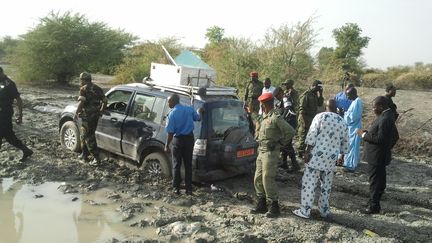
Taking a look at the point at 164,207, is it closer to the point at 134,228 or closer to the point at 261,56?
the point at 134,228

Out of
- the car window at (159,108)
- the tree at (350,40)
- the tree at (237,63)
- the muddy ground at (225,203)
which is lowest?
the muddy ground at (225,203)

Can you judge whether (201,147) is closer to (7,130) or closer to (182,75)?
(182,75)

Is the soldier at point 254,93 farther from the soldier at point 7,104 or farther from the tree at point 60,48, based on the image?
the tree at point 60,48

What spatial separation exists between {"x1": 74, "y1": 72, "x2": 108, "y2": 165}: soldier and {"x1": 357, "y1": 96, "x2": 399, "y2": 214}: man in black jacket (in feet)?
15.7

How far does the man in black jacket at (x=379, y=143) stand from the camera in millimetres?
6062

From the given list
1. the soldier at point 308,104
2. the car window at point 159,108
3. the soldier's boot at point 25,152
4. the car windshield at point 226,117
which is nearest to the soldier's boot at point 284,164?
the soldier at point 308,104

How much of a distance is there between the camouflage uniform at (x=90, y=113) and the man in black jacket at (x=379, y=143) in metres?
4.80

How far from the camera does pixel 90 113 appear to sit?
7988 mm

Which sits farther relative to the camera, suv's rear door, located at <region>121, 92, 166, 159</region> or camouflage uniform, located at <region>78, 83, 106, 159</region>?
camouflage uniform, located at <region>78, 83, 106, 159</region>

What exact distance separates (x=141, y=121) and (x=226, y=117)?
152cm

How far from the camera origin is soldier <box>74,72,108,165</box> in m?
8.00

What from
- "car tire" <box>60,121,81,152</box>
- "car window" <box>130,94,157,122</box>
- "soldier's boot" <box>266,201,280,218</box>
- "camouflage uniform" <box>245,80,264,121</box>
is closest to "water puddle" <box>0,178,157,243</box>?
"car window" <box>130,94,157,122</box>

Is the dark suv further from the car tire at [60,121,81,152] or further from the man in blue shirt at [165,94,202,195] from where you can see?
the car tire at [60,121,81,152]

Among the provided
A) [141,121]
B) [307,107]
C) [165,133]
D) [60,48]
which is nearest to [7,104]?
[141,121]
